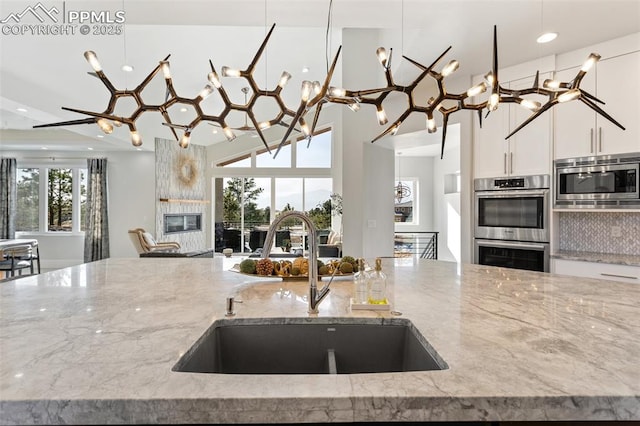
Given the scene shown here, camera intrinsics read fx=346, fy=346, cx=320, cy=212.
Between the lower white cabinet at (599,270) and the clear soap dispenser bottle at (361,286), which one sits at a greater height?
the clear soap dispenser bottle at (361,286)

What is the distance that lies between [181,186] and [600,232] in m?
7.89

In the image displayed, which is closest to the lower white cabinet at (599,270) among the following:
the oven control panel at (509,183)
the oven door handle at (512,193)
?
the oven door handle at (512,193)

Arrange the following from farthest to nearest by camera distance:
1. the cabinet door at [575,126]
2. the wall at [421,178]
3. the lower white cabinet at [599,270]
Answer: the wall at [421,178] → the cabinet door at [575,126] → the lower white cabinet at [599,270]

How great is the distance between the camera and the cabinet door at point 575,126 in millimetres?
2930

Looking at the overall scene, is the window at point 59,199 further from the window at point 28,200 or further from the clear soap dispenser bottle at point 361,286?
the clear soap dispenser bottle at point 361,286

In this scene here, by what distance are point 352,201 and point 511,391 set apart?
3.89 meters

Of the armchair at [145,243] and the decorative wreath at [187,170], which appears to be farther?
the decorative wreath at [187,170]

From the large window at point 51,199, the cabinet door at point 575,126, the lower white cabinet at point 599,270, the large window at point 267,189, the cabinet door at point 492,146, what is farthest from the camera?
the large window at point 267,189

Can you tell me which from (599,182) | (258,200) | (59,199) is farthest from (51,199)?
(599,182)

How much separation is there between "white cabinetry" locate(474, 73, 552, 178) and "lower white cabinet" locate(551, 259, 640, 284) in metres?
0.84

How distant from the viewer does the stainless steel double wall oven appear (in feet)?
10.4

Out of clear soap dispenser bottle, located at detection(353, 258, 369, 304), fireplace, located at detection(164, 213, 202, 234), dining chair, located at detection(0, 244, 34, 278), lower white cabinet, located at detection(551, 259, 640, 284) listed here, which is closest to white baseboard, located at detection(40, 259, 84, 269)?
dining chair, located at detection(0, 244, 34, 278)

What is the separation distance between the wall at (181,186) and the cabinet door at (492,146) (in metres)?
6.53

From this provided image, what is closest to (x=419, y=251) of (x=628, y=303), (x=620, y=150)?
(x=620, y=150)
